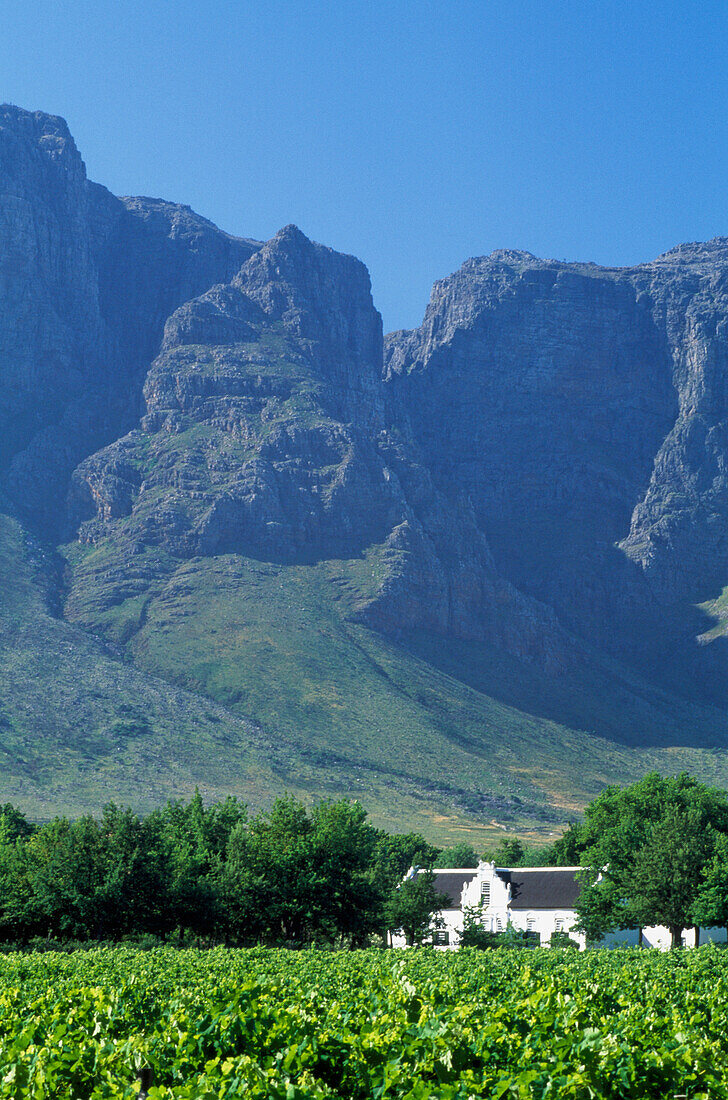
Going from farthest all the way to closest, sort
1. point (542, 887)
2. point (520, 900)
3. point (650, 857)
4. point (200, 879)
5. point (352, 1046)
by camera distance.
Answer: point (542, 887) < point (520, 900) < point (650, 857) < point (200, 879) < point (352, 1046)

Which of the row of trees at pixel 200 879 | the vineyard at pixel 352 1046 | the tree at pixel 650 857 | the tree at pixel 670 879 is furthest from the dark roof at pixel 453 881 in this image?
the vineyard at pixel 352 1046

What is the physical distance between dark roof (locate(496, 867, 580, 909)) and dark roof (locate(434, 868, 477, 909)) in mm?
3727

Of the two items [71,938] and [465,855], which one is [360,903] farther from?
[465,855]

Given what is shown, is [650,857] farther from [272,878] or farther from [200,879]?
[200,879]

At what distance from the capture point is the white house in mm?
100106

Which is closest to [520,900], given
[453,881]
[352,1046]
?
[453,881]

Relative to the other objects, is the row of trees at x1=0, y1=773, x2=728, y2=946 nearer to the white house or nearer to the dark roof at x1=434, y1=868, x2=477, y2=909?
the white house

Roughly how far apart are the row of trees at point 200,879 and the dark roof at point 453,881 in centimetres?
3124

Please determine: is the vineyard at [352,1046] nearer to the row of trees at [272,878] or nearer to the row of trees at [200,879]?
the row of trees at [200,879]

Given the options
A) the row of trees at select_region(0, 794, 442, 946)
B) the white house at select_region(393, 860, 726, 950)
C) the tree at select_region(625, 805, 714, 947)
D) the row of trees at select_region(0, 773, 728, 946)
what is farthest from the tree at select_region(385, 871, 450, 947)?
the tree at select_region(625, 805, 714, 947)

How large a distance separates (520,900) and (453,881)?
8.79 meters

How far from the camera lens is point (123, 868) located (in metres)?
60.8

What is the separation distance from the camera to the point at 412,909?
7962cm

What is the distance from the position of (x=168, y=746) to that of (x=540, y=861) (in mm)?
83982
